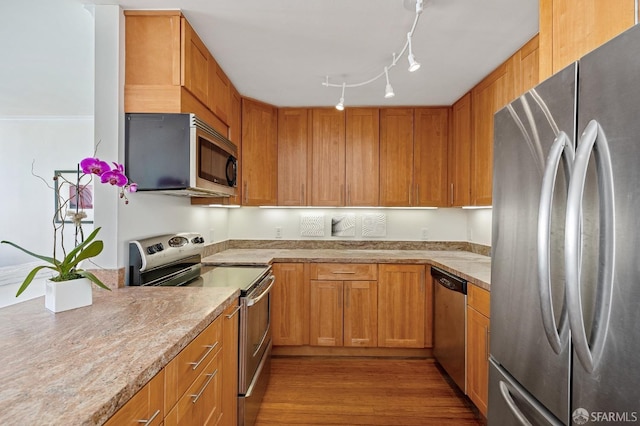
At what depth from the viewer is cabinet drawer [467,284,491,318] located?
1844 millimetres

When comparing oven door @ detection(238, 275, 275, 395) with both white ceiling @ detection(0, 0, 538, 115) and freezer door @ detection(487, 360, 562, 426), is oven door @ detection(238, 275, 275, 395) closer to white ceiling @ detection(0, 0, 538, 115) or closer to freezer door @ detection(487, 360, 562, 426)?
freezer door @ detection(487, 360, 562, 426)

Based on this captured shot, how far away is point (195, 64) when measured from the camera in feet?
6.03

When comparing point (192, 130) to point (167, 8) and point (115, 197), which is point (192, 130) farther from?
point (167, 8)

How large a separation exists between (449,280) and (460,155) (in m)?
1.22

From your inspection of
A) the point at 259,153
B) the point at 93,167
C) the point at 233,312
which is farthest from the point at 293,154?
the point at 93,167

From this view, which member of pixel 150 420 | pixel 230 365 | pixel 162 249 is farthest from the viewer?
pixel 162 249

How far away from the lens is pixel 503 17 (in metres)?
1.70

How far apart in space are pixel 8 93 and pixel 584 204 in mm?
4308

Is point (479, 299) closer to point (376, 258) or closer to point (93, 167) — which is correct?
point (376, 258)

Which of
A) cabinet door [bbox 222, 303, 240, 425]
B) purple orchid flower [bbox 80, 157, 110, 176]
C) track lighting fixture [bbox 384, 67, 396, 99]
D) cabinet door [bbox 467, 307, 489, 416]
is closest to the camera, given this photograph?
purple orchid flower [bbox 80, 157, 110, 176]

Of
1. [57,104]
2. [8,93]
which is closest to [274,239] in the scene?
[57,104]

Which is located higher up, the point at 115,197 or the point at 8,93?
Result: the point at 8,93

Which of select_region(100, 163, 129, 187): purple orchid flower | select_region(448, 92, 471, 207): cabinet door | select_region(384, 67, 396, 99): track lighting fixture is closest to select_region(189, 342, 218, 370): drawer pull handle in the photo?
select_region(100, 163, 129, 187): purple orchid flower

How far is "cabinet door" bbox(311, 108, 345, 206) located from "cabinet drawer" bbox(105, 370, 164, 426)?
93.3 inches
